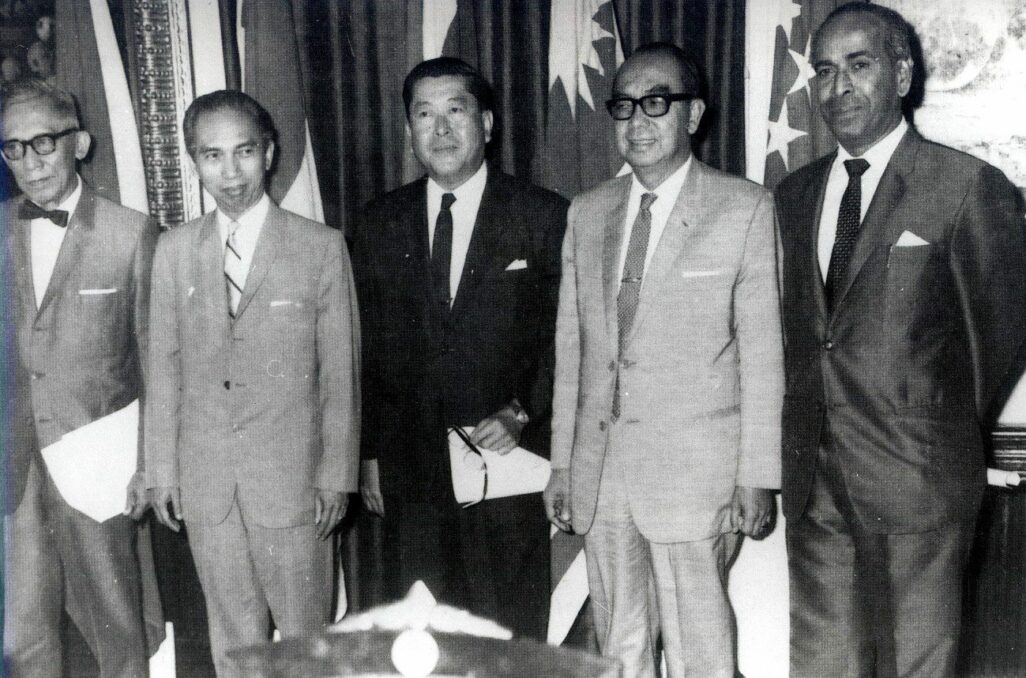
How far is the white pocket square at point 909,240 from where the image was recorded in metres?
1.99

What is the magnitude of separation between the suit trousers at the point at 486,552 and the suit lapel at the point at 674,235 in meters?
0.70

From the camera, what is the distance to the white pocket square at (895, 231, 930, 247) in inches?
78.4

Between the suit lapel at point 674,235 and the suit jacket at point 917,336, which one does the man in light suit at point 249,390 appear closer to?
the suit lapel at point 674,235

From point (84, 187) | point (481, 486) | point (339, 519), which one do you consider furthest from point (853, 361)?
point (84, 187)

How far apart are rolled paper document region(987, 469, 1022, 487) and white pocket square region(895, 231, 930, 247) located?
0.82 m

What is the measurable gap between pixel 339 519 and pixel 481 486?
411mm

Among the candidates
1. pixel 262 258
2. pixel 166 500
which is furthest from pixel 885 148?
pixel 166 500

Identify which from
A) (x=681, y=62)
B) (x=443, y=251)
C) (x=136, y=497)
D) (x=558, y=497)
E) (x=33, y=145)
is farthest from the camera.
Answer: (x=136, y=497)

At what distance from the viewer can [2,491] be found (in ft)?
8.31

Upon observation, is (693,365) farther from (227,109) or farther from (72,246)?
(72,246)

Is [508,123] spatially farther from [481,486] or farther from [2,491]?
[2,491]

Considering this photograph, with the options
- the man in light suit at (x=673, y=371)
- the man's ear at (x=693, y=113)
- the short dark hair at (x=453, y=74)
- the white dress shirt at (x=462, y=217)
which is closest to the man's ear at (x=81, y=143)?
the short dark hair at (x=453, y=74)

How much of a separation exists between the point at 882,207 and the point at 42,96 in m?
2.32

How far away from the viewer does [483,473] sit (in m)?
2.40
